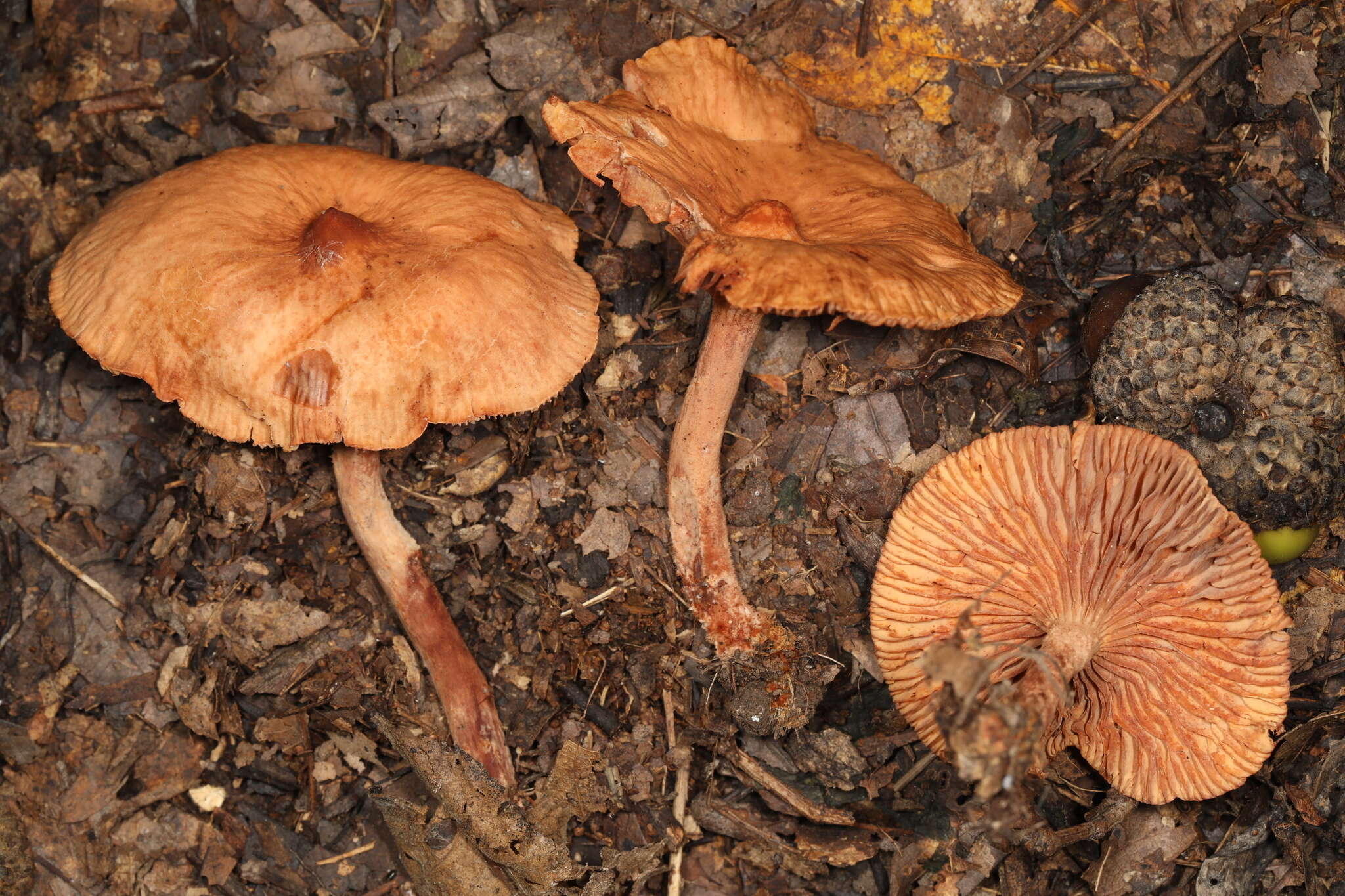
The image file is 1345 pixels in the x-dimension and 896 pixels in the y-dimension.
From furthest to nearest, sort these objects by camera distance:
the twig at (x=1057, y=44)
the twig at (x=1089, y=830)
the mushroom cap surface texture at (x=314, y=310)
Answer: the twig at (x=1057, y=44), the twig at (x=1089, y=830), the mushroom cap surface texture at (x=314, y=310)

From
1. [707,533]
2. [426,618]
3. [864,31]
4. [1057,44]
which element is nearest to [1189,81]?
[1057,44]

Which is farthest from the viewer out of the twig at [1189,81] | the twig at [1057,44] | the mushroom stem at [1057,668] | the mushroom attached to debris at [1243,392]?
the twig at [1057,44]

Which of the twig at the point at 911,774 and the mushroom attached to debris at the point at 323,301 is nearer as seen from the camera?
the mushroom attached to debris at the point at 323,301

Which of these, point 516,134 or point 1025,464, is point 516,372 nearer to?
point 516,134

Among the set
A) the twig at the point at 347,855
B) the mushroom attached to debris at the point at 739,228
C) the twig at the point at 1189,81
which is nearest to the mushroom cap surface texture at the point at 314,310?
the mushroom attached to debris at the point at 739,228

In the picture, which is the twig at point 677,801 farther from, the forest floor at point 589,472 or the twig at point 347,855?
the twig at point 347,855

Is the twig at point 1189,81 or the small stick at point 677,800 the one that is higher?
the twig at point 1189,81

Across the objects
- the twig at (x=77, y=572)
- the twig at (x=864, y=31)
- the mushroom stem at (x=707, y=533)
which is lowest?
the twig at (x=77, y=572)
